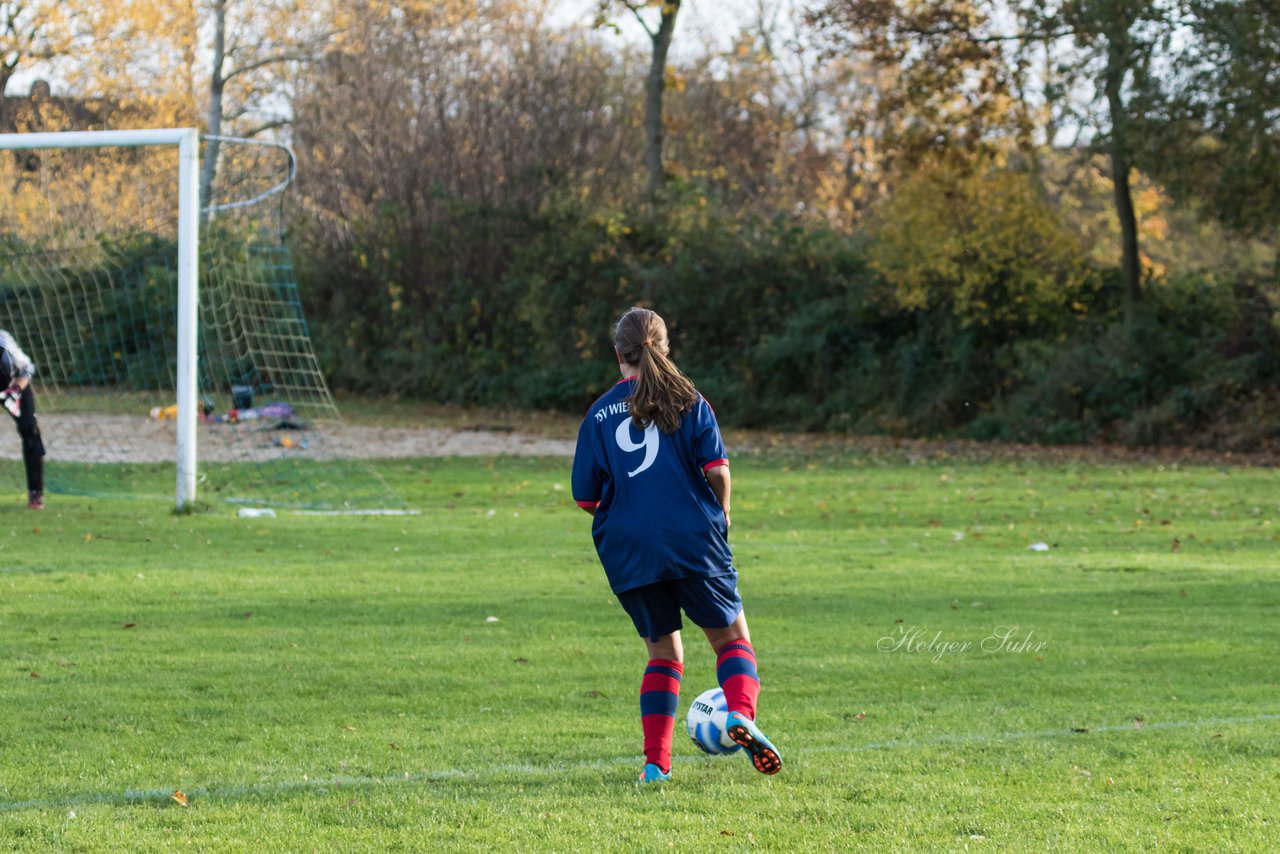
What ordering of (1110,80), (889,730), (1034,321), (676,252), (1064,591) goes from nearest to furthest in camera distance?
(889,730) < (1064,591) < (1110,80) < (1034,321) < (676,252)

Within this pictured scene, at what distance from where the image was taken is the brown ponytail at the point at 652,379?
4953 millimetres

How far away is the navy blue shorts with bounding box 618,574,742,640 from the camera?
5.00m

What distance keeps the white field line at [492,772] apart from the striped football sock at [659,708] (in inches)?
12.7

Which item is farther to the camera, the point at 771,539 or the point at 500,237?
the point at 500,237

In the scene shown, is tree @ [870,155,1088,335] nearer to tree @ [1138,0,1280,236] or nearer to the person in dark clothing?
tree @ [1138,0,1280,236]

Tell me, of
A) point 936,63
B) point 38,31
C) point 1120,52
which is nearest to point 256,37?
point 38,31

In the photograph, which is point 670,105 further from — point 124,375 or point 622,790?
point 622,790

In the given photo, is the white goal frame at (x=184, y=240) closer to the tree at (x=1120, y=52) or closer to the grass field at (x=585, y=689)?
the grass field at (x=585, y=689)

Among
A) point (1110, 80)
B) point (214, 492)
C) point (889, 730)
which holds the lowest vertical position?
point (214, 492)

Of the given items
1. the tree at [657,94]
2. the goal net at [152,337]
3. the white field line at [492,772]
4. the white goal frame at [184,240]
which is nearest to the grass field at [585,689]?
the white field line at [492,772]

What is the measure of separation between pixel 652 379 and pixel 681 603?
2.62 feet

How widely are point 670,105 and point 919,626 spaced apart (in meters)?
30.4

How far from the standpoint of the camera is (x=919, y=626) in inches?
326

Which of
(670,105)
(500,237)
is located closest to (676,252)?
(500,237)
